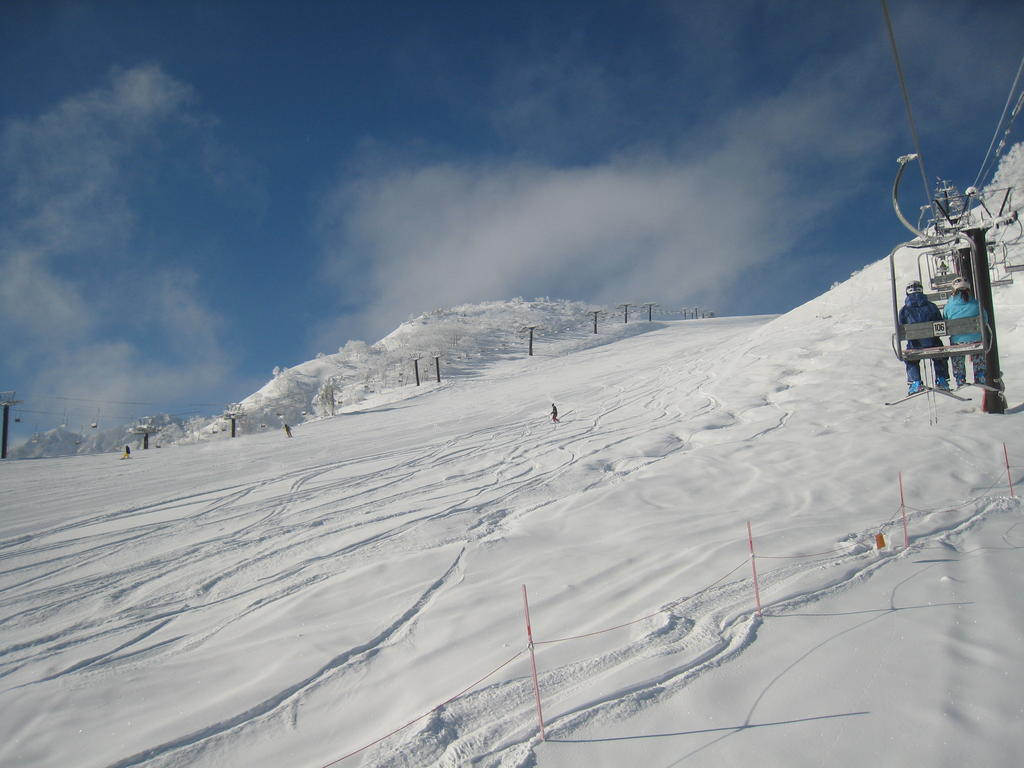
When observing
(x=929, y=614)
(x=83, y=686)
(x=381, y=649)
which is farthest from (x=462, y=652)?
(x=929, y=614)

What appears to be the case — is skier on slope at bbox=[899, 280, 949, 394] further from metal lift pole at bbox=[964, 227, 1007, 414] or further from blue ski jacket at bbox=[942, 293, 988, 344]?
metal lift pole at bbox=[964, 227, 1007, 414]

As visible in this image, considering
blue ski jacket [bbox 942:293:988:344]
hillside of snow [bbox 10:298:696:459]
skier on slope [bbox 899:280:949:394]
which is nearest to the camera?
blue ski jacket [bbox 942:293:988:344]

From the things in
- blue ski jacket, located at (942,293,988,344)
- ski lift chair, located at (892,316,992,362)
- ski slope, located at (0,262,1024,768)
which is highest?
blue ski jacket, located at (942,293,988,344)

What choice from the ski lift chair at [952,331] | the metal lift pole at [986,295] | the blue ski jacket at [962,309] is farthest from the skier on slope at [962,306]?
the metal lift pole at [986,295]

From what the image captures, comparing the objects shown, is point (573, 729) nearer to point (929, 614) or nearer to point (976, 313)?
point (929, 614)

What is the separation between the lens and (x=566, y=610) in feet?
17.5

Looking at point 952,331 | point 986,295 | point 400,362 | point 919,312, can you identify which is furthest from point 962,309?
point 400,362

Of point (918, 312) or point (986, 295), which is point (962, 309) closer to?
point (918, 312)

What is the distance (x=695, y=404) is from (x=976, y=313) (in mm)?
9575

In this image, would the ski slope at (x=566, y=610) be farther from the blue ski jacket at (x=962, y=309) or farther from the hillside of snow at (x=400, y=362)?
the hillside of snow at (x=400, y=362)

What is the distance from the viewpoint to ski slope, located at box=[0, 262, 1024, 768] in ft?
11.8

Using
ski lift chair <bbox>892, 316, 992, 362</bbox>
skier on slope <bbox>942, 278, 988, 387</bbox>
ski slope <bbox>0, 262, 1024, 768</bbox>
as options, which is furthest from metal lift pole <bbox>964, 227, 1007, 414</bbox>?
ski lift chair <bbox>892, 316, 992, 362</bbox>

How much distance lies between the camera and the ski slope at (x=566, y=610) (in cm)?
359

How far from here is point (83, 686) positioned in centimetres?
491
